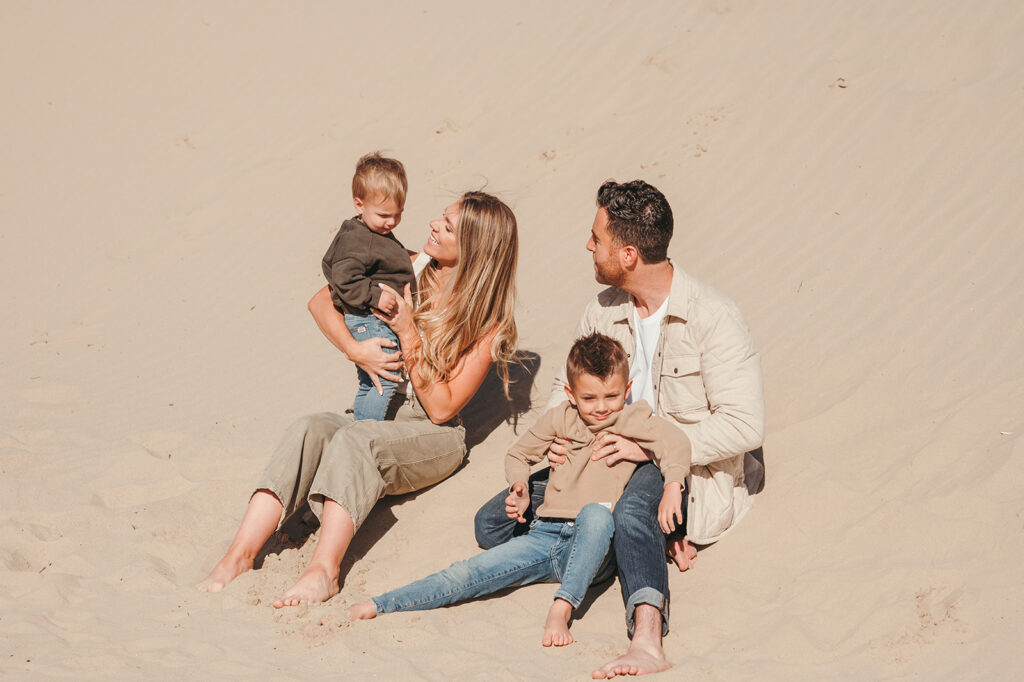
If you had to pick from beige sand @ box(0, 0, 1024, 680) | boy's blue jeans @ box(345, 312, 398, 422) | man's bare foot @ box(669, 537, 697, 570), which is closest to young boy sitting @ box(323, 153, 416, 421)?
boy's blue jeans @ box(345, 312, 398, 422)

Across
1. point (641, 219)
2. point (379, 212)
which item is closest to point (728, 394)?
point (641, 219)

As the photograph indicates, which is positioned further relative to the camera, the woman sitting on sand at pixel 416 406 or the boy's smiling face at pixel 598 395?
the woman sitting on sand at pixel 416 406

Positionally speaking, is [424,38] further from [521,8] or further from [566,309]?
[566,309]

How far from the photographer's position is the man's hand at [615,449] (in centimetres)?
399

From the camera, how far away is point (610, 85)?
843 centimetres

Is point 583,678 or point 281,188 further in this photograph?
point 281,188

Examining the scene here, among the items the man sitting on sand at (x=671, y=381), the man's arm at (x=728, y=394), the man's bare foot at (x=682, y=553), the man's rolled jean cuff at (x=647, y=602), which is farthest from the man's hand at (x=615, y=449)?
the man's rolled jean cuff at (x=647, y=602)

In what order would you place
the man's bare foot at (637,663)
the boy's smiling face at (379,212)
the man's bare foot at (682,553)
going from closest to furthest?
the man's bare foot at (637,663) < the man's bare foot at (682,553) < the boy's smiling face at (379,212)

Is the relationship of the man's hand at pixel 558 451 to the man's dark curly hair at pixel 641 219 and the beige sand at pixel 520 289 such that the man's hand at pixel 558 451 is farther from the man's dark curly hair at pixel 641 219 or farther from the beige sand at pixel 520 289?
the man's dark curly hair at pixel 641 219

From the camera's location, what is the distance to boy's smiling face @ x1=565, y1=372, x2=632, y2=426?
3.96 meters

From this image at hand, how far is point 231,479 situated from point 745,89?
4.87 metres

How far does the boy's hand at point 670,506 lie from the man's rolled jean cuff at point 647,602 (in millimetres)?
275

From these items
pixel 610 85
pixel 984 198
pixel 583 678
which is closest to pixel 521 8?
pixel 610 85

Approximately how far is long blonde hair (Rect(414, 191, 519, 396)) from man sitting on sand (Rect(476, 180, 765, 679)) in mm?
495
